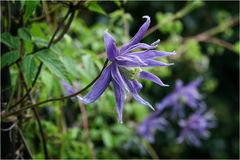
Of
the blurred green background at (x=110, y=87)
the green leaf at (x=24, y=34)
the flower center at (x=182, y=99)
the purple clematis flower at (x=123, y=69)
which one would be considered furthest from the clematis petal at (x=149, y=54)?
the flower center at (x=182, y=99)

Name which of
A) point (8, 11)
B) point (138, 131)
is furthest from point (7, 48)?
point (138, 131)

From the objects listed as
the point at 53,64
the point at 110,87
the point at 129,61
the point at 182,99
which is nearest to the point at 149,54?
the point at 129,61

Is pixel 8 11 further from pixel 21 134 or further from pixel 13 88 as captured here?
pixel 21 134

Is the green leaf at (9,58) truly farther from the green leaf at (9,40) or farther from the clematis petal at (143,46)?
the clematis petal at (143,46)

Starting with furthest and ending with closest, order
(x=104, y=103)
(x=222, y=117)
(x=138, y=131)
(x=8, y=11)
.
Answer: (x=222, y=117) → (x=138, y=131) → (x=104, y=103) → (x=8, y=11)

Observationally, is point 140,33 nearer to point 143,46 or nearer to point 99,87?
point 143,46

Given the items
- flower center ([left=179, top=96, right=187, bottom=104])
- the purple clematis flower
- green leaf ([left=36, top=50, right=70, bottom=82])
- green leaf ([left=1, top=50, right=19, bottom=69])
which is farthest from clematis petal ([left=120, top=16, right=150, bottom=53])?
flower center ([left=179, top=96, right=187, bottom=104])
